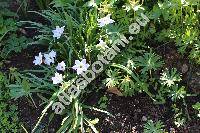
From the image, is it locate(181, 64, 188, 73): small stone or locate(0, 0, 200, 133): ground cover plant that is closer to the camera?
locate(0, 0, 200, 133): ground cover plant

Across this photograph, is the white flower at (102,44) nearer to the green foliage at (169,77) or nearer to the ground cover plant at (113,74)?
the ground cover plant at (113,74)

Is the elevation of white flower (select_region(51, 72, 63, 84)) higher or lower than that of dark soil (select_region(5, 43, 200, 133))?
higher

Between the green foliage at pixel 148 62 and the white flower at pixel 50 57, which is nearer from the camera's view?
the green foliage at pixel 148 62

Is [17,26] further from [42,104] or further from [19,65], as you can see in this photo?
[42,104]

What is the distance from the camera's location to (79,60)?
3.45 metres

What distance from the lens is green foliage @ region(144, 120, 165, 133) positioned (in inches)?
127

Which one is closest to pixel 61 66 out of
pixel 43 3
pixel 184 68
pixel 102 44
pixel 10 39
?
pixel 102 44

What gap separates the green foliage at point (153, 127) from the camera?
323 centimetres

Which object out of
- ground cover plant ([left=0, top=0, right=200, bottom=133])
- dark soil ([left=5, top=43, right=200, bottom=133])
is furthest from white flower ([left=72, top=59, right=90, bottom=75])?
dark soil ([left=5, top=43, right=200, bottom=133])

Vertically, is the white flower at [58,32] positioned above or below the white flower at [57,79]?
above

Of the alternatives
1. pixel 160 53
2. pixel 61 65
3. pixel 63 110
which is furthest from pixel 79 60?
pixel 160 53

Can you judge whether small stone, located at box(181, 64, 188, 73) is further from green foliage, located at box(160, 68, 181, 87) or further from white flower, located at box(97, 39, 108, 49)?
white flower, located at box(97, 39, 108, 49)

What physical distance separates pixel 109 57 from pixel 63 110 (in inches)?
21.1

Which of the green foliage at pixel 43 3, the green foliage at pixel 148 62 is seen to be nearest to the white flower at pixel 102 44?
the green foliage at pixel 148 62
